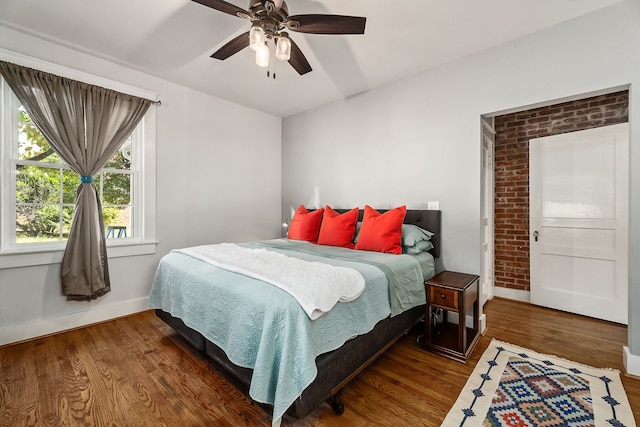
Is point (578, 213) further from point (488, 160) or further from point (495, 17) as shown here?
point (495, 17)

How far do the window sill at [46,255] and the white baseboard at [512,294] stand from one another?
4503 millimetres

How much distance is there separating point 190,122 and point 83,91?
3.44 feet

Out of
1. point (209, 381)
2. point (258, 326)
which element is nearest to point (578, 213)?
point (258, 326)

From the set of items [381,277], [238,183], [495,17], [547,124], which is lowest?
[381,277]

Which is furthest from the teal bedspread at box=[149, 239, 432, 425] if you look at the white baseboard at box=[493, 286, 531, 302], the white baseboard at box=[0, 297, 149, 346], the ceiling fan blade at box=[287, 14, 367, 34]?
the white baseboard at box=[493, 286, 531, 302]

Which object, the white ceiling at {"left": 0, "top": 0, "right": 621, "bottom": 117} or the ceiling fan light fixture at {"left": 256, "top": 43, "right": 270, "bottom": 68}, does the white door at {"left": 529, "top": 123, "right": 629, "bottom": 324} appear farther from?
the ceiling fan light fixture at {"left": 256, "top": 43, "right": 270, "bottom": 68}

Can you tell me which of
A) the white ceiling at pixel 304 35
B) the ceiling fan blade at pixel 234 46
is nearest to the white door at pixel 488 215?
the white ceiling at pixel 304 35

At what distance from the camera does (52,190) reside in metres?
2.62

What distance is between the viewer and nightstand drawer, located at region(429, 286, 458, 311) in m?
2.13

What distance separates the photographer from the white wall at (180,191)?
7.97 ft

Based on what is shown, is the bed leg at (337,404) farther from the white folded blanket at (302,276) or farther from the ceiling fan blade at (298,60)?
the ceiling fan blade at (298,60)

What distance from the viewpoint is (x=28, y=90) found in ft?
7.73

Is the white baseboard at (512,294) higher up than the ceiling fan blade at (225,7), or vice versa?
the ceiling fan blade at (225,7)

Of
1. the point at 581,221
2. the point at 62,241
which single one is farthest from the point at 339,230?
the point at 62,241
